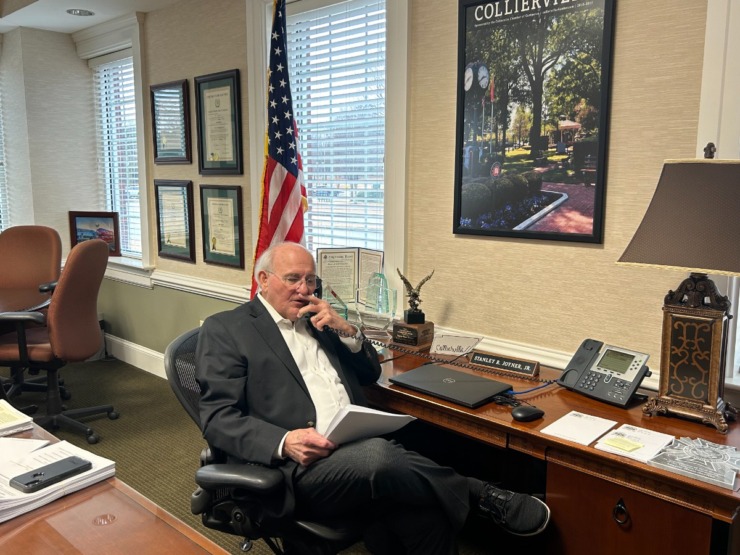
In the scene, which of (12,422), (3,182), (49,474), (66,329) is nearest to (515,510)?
(49,474)

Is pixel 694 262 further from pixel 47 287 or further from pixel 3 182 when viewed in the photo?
pixel 3 182

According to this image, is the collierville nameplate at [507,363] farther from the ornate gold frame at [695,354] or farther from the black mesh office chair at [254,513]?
the black mesh office chair at [254,513]

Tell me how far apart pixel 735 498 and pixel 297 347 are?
4.18 feet

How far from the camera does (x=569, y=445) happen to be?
5.28 ft

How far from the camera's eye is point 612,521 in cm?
158

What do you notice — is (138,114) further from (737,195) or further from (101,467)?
(737,195)

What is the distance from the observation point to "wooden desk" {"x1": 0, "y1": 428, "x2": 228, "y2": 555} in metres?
1.23

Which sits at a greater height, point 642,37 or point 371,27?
point 371,27

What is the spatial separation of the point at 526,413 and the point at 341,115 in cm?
185

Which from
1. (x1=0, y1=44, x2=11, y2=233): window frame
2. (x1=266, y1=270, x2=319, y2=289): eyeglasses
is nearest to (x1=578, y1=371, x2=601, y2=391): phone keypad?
(x1=266, y1=270, x2=319, y2=289): eyeglasses

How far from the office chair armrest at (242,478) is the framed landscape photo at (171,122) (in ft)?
8.80

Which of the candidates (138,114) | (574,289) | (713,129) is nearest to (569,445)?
(574,289)

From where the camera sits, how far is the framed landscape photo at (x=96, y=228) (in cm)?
461

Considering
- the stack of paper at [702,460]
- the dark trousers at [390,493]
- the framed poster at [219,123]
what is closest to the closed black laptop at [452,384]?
the dark trousers at [390,493]
